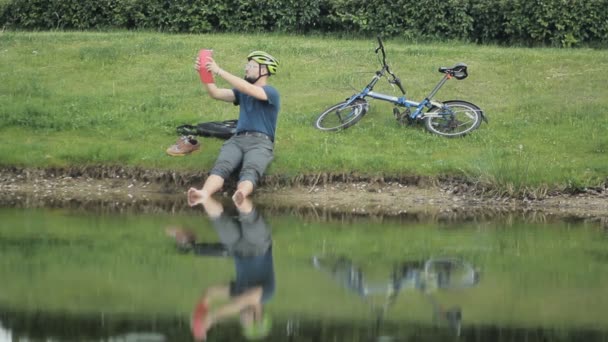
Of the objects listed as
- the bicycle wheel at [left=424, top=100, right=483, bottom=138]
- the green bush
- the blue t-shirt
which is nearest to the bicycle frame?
the bicycle wheel at [left=424, top=100, right=483, bottom=138]

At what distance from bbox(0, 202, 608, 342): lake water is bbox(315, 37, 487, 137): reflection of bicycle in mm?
3207

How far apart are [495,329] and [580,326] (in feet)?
2.26

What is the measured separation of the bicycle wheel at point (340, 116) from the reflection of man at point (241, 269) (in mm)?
2876

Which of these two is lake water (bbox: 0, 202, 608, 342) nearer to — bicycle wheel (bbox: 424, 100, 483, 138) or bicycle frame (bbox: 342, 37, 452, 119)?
bicycle wheel (bbox: 424, 100, 483, 138)

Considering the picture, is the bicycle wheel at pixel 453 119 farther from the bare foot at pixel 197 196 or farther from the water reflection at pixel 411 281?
the water reflection at pixel 411 281

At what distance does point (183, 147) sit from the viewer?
18688 millimetres

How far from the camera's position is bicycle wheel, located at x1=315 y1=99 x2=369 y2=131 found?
19938mm

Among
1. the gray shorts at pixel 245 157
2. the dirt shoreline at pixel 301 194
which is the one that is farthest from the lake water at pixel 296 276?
the gray shorts at pixel 245 157

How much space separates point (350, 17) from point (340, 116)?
7.42m

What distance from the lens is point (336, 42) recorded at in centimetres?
2606

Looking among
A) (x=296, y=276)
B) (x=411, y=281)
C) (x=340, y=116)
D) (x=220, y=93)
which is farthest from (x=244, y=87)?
(x=411, y=281)

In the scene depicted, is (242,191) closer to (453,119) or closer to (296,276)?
(453,119)

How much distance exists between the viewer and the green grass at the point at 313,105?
18391 mm

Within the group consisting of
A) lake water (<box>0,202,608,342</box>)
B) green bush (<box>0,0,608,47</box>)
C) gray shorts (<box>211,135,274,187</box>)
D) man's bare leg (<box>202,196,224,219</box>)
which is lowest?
lake water (<box>0,202,608,342</box>)
